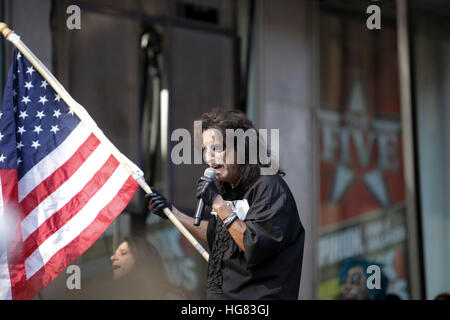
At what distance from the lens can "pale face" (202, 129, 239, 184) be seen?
482 centimetres

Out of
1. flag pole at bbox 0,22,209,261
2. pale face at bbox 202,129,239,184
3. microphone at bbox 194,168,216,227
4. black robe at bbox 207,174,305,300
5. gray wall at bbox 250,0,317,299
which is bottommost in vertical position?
black robe at bbox 207,174,305,300

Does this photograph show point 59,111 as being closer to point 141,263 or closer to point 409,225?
point 141,263

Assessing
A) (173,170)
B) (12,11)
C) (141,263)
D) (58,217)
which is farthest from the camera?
(173,170)

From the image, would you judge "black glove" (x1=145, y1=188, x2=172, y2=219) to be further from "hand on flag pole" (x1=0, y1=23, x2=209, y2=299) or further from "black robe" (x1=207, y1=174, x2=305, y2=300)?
"black robe" (x1=207, y1=174, x2=305, y2=300)

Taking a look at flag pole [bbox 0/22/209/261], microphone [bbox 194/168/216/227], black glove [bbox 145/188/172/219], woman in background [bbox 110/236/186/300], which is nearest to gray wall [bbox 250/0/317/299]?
woman in background [bbox 110/236/186/300]

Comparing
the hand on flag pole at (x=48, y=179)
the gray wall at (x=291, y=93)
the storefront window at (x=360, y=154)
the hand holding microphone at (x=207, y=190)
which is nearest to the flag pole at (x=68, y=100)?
the hand on flag pole at (x=48, y=179)

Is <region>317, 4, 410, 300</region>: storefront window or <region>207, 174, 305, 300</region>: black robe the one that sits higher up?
<region>317, 4, 410, 300</region>: storefront window

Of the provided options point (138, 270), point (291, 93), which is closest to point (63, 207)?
point (138, 270)

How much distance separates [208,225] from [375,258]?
6358 millimetres

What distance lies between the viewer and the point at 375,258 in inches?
437

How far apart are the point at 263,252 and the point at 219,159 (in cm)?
64

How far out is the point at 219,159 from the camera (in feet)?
15.8

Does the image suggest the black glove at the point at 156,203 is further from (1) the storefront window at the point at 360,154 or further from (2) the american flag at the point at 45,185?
(1) the storefront window at the point at 360,154
